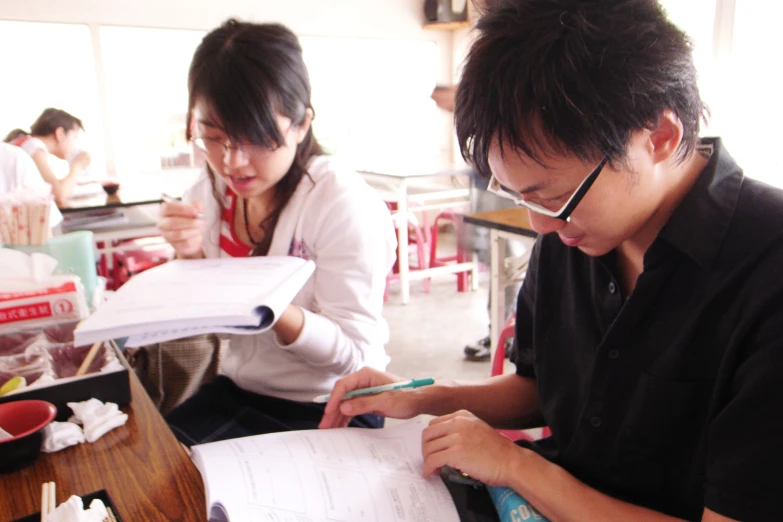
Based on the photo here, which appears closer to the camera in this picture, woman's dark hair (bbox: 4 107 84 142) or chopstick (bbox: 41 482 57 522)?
chopstick (bbox: 41 482 57 522)

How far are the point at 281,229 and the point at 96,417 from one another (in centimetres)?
50

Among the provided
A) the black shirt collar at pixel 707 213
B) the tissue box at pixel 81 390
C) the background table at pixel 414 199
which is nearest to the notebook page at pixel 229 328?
the tissue box at pixel 81 390

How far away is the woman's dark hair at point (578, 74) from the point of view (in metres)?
0.58

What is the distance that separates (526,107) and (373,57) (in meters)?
5.03

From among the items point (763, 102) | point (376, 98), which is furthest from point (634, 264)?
point (376, 98)

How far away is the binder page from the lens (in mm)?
636

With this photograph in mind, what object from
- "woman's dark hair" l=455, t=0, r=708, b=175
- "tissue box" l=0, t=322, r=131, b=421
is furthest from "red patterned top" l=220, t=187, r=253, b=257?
"woman's dark hair" l=455, t=0, r=708, b=175

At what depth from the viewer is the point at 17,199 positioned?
1261mm

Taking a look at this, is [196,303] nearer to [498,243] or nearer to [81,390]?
[81,390]

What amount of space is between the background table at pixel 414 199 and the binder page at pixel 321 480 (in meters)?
2.82

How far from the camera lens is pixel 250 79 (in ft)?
3.45

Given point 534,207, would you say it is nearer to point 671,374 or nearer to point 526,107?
point 526,107

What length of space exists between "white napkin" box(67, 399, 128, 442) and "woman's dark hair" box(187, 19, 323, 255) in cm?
53

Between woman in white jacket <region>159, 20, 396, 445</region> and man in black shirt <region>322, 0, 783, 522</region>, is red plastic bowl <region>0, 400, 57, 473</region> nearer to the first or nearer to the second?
woman in white jacket <region>159, 20, 396, 445</region>
